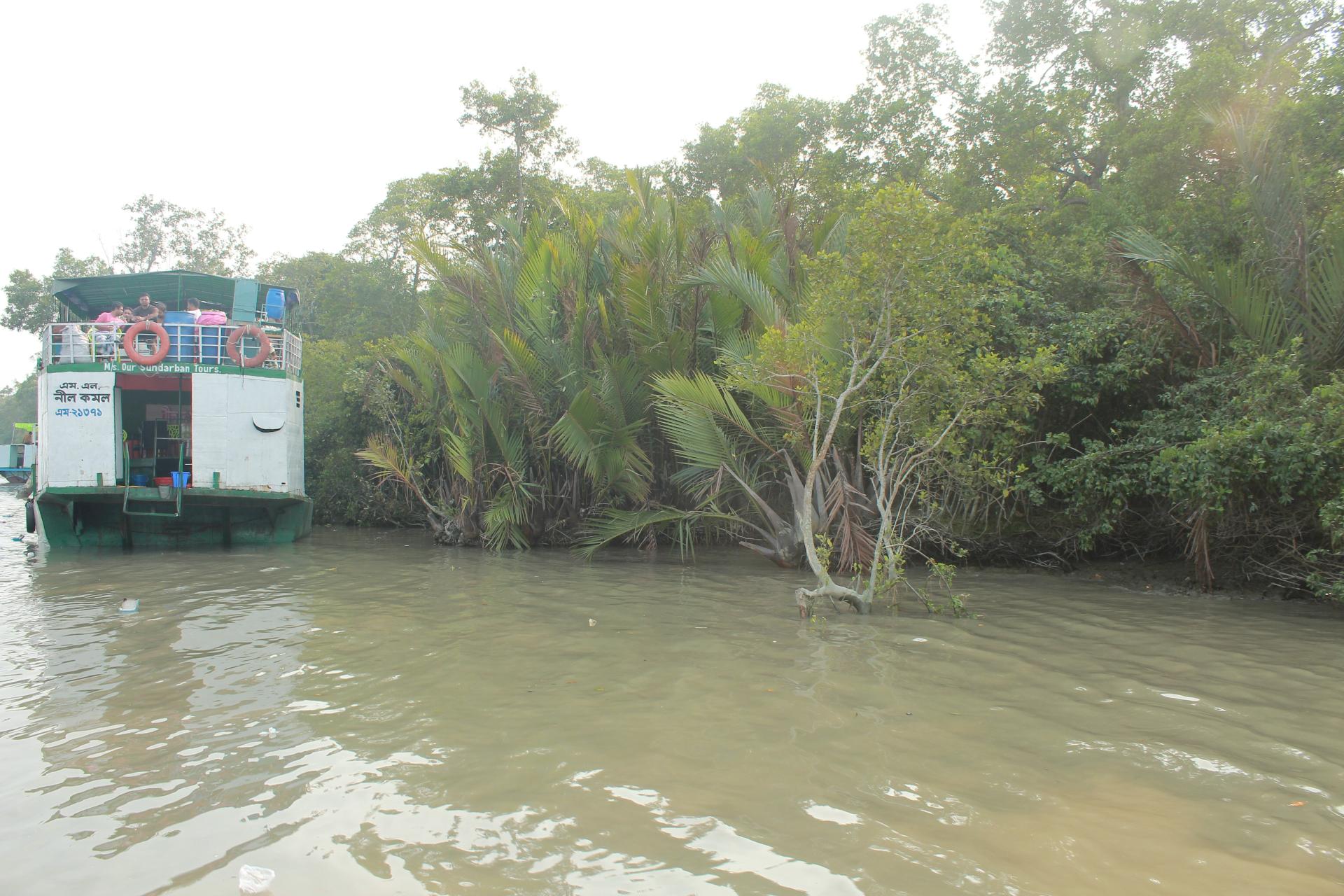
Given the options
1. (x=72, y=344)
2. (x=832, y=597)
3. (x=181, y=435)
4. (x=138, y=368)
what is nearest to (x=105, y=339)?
(x=72, y=344)

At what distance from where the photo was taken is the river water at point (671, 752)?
2.94 meters

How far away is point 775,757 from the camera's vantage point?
3.91 metres

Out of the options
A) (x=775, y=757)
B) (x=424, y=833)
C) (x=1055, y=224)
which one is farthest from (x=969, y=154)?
(x=424, y=833)

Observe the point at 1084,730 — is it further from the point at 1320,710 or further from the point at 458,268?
the point at 458,268

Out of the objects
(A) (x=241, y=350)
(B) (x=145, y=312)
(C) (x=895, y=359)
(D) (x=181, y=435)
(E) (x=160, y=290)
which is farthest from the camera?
(E) (x=160, y=290)

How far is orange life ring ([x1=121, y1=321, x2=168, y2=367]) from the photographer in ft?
41.2

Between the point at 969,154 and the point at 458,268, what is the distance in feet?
31.1

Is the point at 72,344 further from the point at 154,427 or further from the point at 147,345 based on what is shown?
the point at 154,427

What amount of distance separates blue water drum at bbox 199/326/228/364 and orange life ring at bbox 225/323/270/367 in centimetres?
14

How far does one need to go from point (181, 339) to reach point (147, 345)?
0.70 metres

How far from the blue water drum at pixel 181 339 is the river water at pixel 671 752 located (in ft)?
21.6

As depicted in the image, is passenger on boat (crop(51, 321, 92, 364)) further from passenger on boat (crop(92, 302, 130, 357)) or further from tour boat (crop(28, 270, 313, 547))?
passenger on boat (crop(92, 302, 130, 357))

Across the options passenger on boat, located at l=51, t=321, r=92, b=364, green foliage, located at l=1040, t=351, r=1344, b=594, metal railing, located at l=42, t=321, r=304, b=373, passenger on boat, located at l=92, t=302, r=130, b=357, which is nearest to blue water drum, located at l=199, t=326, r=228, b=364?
metal railing, located at l=42, t=321, r=304, b=373

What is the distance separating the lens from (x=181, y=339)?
1343 centimetres
